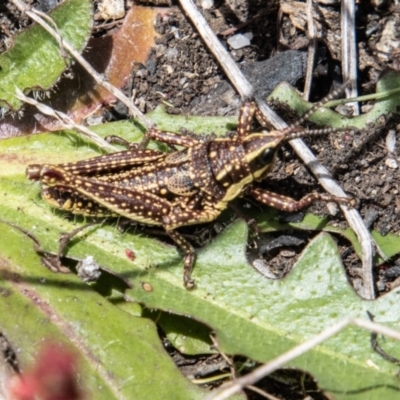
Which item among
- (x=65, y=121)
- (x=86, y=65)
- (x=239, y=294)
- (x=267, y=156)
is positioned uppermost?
(x=86, y=65)

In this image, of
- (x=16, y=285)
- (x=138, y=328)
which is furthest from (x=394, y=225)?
(x=16, y=285)

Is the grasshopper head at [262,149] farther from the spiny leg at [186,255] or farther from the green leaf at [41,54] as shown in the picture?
the green leaf at [41,54]

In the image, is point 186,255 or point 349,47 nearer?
point 186,255

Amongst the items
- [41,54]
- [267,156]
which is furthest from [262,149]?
[41,54]

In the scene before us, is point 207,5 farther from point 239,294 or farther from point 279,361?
point 279,361

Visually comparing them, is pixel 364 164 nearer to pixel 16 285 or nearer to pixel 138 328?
pixel 138 328

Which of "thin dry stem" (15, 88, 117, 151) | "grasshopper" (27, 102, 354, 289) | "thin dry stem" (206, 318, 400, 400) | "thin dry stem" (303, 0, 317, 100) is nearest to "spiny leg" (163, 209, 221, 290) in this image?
"grasshopper" (27, 102, 354, 289)

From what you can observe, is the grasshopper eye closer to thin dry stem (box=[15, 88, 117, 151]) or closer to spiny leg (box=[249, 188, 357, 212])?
spiny leg (box=[249, 188, 357, 212])
